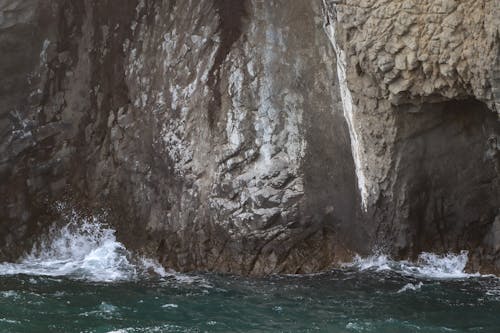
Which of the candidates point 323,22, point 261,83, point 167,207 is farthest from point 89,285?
point 323,22

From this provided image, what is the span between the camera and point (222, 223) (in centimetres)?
1077

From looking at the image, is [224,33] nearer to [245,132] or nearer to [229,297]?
[245,132]

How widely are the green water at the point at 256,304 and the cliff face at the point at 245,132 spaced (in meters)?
0.66

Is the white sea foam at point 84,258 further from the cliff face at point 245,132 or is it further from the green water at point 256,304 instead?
the green water at point 256,304

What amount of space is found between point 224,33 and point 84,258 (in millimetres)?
3063

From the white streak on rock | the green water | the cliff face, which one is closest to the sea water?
the green water

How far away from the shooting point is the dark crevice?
11102mm

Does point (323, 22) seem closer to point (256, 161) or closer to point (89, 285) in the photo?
point (256, 161)

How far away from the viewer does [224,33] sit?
11.2 meters

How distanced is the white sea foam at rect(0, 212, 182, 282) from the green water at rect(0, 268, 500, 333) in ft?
0.96

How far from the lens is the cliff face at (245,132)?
10047 mm

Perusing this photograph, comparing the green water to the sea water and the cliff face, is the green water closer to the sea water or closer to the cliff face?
the sea water

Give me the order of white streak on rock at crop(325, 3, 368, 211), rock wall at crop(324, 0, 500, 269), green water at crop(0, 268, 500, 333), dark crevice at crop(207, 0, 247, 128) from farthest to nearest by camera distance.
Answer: dark crevice at crop(207, 0, 247, 128), white streak on rock at crop(325, 3, 368, 211), rock wall at crop(324, 0, 500, 269), green water at crop(0, 268, 500, 333)

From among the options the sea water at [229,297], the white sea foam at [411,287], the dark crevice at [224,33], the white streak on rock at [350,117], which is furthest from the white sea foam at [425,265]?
the dark crevice at [224,33]
